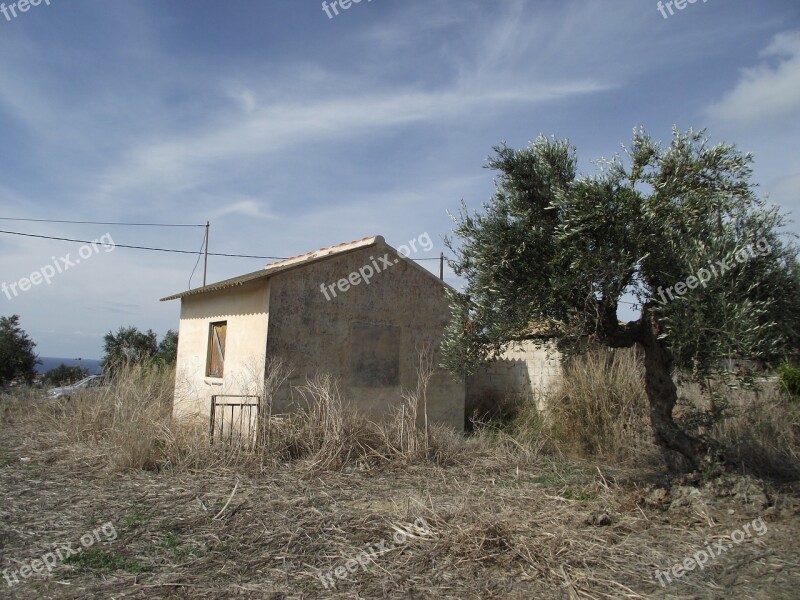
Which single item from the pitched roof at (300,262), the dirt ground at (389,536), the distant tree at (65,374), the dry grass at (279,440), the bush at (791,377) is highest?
the pitched roof at (300,262)

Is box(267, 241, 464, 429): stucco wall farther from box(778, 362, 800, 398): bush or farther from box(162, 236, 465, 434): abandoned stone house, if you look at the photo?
box(778, 362, 800, 398): bush

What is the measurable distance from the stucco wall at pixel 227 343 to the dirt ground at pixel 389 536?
9.07 ft

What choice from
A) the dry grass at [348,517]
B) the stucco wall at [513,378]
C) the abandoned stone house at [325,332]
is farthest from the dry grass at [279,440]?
the stucco wall at [513,378]

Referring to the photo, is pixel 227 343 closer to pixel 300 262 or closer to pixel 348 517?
pixel 300 262

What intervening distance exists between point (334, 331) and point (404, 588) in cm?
694

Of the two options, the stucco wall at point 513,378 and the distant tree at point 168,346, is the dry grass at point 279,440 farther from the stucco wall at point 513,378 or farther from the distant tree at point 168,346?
the distant tree at point 168,346

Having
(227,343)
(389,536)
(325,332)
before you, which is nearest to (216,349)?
(227,343)

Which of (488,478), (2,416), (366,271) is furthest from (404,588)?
(2,416)

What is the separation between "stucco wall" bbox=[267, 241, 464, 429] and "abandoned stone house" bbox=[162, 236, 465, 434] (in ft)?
0.07

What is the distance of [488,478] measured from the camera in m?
8.70

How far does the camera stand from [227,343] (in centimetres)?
1191

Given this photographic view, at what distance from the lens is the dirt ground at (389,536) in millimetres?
4922

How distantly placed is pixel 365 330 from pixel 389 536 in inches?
245

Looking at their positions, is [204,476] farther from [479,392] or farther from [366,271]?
[479,392]
